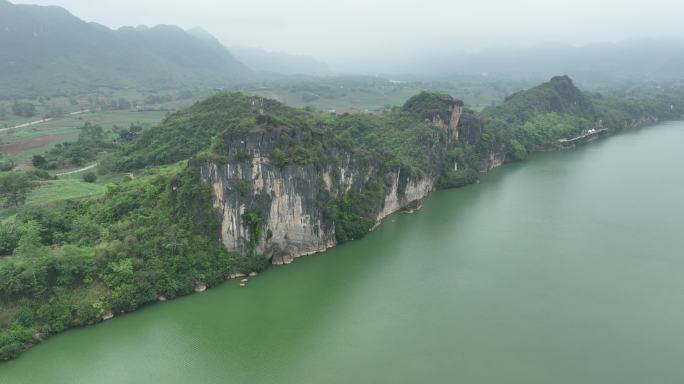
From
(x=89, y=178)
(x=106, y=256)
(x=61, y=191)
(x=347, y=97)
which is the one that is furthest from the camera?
(x=347, y=97)

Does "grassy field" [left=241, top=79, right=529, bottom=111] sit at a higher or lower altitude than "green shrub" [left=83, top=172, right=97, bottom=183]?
higher

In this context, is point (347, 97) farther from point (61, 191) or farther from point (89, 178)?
point (61, 191)

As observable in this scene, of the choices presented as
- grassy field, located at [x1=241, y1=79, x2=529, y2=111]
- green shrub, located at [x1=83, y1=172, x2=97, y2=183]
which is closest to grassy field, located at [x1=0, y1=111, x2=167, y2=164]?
green shrub, located at [x1=83, y1=172, x2=97, y2=183]

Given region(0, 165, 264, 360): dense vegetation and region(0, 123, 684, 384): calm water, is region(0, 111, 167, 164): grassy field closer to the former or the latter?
region(0, 165, 264, 360): dense vegetation

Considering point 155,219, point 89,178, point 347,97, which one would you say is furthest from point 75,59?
point 155,219

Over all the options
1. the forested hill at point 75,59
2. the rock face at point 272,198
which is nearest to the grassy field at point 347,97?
the forested hill at point 75,59

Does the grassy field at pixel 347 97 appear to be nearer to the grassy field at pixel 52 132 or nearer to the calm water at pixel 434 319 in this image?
the grassy field at pixel 52 132

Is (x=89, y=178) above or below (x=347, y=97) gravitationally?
below
